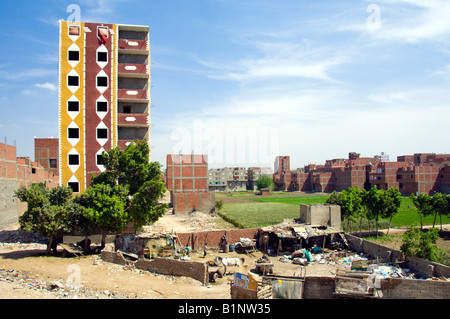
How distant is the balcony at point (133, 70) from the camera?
33562 millimetres

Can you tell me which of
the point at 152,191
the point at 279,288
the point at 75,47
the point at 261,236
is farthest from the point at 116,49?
the point at 279,288

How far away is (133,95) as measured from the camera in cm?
3375

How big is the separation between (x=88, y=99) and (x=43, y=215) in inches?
619

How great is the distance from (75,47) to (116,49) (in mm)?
3631

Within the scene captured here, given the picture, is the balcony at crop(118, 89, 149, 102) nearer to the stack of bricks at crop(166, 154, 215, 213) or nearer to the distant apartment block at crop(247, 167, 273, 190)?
the stack of bricks at crop(166, 154, 215, 213)

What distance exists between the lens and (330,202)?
90.5 feet

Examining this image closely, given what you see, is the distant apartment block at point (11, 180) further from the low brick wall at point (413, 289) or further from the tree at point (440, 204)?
the tree at point (440, 204)

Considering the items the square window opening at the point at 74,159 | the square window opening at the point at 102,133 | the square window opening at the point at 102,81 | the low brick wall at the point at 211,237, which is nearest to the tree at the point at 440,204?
the low brick wall at the point at 211,237

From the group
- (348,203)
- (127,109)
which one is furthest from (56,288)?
(127,109)

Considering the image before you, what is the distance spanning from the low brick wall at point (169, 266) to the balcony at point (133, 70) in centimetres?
Result: 1991

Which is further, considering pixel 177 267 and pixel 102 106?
pixel 102 106

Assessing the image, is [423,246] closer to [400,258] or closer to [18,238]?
[400,258]

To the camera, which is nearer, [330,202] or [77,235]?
[77,235]
